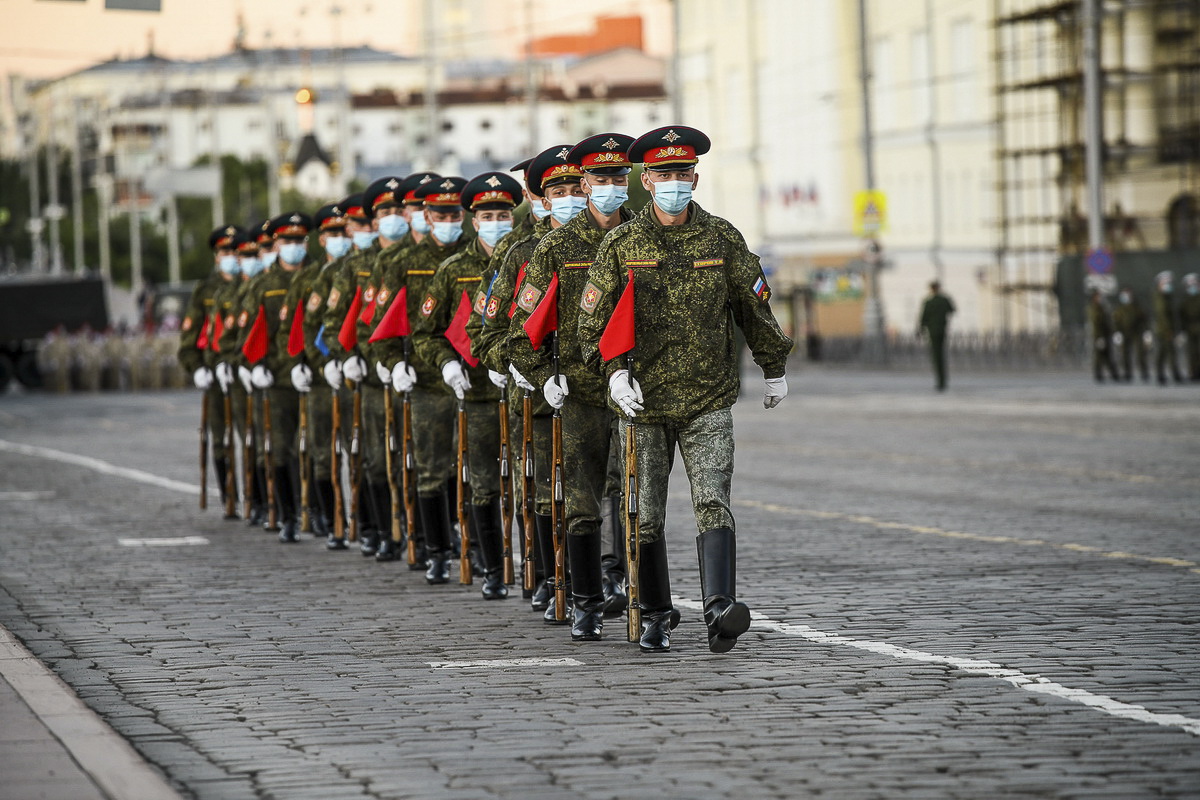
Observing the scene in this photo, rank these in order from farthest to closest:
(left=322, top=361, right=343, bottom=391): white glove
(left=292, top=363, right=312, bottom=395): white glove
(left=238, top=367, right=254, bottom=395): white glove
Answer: (left=238, top=367, right=254, bottom=395): white glove < (left=292, top=363, right=312, bottom=395): white glove < (left=322, top=361, right=343, bottom=391): white glove

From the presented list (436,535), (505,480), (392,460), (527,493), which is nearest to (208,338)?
(392,460)

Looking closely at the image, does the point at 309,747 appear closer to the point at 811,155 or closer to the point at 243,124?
the point at 811,155

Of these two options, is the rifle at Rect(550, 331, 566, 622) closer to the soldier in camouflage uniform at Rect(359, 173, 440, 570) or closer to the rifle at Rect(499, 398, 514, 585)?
the rifle at Rect(499, 398, 514, 585)

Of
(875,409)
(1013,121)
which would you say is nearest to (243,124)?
(1013,121)

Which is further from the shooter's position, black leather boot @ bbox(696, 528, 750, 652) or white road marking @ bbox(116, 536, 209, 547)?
white road marking @ bbox(116, 536, 209, 547)

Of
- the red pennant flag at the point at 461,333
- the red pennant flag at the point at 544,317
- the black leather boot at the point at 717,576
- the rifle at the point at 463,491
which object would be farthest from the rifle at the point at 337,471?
the black leather boot at the point at 717,576

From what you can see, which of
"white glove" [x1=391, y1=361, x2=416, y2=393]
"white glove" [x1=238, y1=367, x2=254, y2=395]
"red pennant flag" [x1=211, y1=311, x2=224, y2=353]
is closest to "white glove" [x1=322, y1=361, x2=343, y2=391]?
"white glove" [x1=391, y1=361, x2=416, y2=393]

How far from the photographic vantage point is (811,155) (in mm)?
74562

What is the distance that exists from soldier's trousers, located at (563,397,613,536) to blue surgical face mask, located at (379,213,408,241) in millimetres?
→ 3764

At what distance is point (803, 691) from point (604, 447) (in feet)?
6.83

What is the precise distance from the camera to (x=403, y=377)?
1198 centimetres

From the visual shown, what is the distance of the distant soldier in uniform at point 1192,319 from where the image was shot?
111ft

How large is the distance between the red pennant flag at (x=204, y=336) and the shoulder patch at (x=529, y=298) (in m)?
7.59

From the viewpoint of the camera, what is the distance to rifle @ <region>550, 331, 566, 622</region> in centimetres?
978
